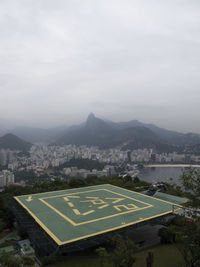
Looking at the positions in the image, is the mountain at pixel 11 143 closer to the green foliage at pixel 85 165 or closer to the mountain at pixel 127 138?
the mountain at pixel 127 138

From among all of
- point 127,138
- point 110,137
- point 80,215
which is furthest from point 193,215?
point 110,137

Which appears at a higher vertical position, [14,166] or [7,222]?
[7,222]

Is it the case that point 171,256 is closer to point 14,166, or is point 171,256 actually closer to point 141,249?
point 141,249

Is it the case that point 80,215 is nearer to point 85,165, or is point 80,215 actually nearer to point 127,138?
point 85,165

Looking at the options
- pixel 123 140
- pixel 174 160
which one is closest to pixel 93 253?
pixel 174 160

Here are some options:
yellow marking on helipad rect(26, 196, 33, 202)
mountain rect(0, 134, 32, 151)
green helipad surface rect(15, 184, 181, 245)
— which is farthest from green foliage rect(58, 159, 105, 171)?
yellow marking on helipad rect(26, 196, 33, 202)

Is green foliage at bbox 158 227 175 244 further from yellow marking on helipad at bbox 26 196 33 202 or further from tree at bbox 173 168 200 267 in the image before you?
yellow marking on helipad at bbox 26 196 33 202

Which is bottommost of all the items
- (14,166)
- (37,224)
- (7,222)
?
(14,166)
